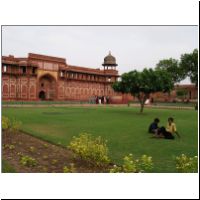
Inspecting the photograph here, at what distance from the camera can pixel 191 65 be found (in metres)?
43.6

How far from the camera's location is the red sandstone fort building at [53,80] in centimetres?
3884

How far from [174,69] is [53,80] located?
19247 millimetres

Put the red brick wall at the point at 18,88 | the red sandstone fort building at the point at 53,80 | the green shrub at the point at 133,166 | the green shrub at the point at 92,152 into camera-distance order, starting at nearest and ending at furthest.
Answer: the green shrub at the point at 133,166
the green shrub at the point at 92,152
the red brick wall at the point at 18,88
the red sandstone fort building at the point at 53,80

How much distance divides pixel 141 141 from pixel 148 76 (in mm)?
13016

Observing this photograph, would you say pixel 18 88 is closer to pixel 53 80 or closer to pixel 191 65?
pixel 53 80

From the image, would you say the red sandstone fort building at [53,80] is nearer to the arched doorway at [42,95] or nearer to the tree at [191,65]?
the arched doorway at [42,95]

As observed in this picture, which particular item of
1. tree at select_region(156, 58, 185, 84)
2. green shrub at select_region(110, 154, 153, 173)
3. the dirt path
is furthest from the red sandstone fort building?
green shrub at select_region(110, 154, 153, 173)

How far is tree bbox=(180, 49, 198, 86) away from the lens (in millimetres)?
42500

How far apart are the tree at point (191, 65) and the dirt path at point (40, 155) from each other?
37359mm

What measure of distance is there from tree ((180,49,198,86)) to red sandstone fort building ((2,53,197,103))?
9.52 m

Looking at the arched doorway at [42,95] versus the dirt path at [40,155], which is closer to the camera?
the dirt path at [40,155]

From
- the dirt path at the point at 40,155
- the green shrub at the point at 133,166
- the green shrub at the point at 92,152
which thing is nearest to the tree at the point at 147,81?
the dirt path at the point at 40,155

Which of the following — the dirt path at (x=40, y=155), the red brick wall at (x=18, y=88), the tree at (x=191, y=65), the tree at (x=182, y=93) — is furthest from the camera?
the tree at (x=182, y=93)

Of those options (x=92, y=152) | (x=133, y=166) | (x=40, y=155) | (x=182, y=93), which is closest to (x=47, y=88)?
(x=182, y=93)
